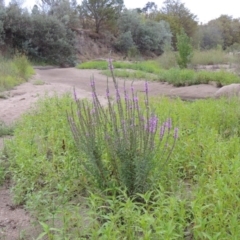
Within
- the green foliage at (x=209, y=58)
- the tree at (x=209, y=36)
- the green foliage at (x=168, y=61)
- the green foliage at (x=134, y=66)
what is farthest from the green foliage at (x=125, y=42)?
the green foliage at (x=209, y=58)

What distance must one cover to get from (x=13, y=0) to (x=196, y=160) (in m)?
21.5

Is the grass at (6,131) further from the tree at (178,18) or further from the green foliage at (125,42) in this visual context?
the tree at (178,18)

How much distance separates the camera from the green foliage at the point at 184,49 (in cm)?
1293

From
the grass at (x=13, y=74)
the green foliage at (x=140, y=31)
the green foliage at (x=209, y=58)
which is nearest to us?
the grass at (x=13, y=74)

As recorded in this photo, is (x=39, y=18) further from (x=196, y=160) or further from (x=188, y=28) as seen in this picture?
(x=196, y=160)

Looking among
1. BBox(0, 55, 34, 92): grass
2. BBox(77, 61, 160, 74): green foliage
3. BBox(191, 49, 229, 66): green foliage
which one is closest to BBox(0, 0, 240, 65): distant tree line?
BBox(191, 49, 229, 66): green foliage

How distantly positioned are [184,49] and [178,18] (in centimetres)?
2173

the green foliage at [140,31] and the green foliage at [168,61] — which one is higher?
the green foliage at [140,31]

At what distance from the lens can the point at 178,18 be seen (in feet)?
109

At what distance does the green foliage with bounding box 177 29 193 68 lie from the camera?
12930mm

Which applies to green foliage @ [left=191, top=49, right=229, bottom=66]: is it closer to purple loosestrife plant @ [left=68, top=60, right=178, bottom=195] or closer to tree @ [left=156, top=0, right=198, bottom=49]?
purple loosestrife plant @ [left=68, top=60, right=178, bottom=195]

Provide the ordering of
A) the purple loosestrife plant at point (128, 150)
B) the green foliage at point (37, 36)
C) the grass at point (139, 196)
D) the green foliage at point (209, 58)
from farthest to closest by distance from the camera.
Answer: the green foliage at point (37, 36)
the green foliage at point (209, 58)
the purple loosestrife plant at point (128, 150)
the grass at point (139, 196)

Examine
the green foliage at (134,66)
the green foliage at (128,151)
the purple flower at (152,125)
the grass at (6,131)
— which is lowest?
the green foliage at (134,66)

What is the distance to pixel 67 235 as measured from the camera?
199 cm
